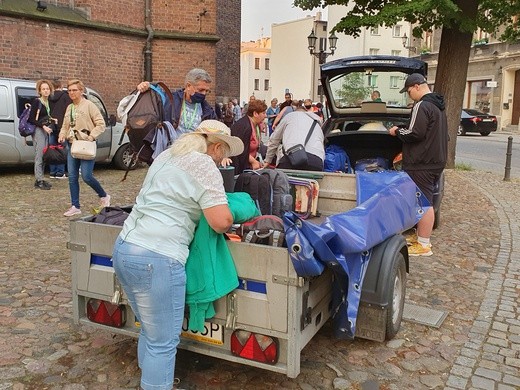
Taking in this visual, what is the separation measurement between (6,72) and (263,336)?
12483 millimetres

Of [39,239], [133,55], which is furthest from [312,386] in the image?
[133,55]

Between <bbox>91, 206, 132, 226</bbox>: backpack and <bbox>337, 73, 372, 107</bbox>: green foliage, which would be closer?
<bbox>91, 206, 132, 226</bbox>: backpack

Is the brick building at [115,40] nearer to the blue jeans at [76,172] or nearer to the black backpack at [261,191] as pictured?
the blue jeans at [76,172]

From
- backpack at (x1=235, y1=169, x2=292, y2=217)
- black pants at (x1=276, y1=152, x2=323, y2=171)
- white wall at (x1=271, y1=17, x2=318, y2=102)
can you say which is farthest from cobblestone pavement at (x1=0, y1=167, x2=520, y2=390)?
white wall at (x1=271, y1=17, x2=318, y2=102)

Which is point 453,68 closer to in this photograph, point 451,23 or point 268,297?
point 451,23

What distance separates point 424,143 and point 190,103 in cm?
269

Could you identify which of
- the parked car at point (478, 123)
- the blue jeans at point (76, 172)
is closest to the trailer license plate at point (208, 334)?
the blue jeans at point (76, 172)

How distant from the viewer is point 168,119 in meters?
5.97

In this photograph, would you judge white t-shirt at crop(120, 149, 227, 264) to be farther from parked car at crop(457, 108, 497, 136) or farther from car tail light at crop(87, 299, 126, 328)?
parked car at crop(457, 108, 497, 136)

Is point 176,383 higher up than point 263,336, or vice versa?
point 263,336

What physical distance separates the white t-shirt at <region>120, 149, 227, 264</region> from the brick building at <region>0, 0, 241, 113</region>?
1202 cm

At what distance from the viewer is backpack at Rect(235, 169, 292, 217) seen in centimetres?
473

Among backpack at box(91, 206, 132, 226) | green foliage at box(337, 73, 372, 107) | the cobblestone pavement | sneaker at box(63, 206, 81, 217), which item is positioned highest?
green foliage at box(337, 73, 372, 107)

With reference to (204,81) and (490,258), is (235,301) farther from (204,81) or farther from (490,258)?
(490,258)
